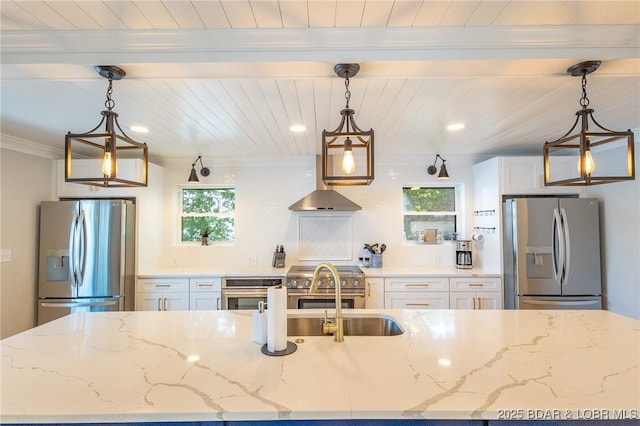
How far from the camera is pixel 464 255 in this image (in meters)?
3.84

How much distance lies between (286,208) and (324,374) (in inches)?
120

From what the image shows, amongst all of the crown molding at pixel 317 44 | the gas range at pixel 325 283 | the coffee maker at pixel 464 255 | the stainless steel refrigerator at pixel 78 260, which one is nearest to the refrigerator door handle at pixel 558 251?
the coffee maker at pixel 464 255

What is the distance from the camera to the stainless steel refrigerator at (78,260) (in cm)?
323

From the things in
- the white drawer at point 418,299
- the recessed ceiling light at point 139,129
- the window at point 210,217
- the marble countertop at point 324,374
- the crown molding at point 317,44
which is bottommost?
the white drawer at point 418,299

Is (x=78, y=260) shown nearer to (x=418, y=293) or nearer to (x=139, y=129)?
(x=139, y=129)

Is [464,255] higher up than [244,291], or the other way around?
[464,255]

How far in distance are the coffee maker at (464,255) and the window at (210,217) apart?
2907mm

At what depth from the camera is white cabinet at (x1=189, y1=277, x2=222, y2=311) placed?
136 inches

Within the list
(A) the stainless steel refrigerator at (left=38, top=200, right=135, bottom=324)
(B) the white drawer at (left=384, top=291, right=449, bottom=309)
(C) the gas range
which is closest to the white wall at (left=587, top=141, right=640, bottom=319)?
(B) the white drawer at (left=384, top=291, right=449, bottom=309)

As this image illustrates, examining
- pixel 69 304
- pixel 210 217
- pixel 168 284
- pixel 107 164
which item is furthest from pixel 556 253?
pixel 69 304

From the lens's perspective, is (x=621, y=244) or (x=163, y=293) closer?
(x=621, y=244)

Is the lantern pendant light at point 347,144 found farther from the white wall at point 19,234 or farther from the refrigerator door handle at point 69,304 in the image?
the white wall at point 19,234

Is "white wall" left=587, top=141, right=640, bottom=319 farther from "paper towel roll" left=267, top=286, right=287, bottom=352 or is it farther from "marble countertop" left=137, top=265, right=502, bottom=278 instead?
"paper towel roll" left=267, top=286, right=287, bottom=352

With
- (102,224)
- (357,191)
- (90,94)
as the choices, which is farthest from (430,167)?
(102,224)
